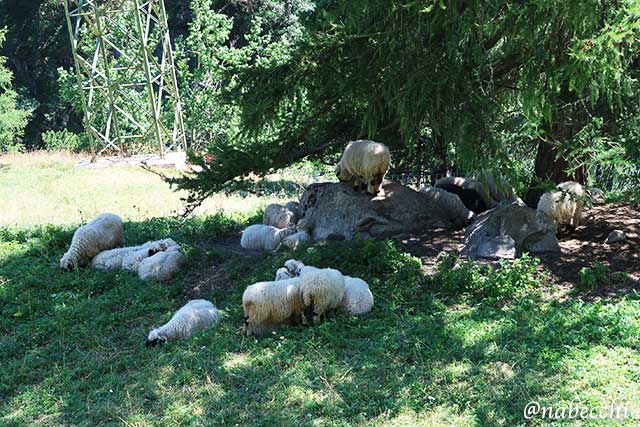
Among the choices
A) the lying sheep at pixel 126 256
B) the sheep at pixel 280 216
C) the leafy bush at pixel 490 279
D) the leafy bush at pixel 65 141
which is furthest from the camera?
the leafy bush at pixel 65 141

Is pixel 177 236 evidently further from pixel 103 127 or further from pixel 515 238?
pixel 103 127

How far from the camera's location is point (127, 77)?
30.7 m

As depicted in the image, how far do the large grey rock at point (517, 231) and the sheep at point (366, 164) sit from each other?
1441 mm

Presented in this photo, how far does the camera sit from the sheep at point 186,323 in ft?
22.3

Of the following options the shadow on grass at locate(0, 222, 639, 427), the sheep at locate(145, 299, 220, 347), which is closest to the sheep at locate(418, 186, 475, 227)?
the shadow on grass at locate(0, 222, 639, 427)

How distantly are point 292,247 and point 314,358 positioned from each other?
3.01 meters

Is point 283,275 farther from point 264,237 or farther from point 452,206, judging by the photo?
point 452,206

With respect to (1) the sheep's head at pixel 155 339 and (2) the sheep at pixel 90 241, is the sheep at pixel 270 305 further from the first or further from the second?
(2) the sheep at pixel 90 241

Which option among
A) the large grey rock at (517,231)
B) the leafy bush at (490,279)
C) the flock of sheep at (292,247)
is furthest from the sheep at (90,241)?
the large grey rock at (517,231)

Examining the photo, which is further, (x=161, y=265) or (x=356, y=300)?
(x=161, y=265)

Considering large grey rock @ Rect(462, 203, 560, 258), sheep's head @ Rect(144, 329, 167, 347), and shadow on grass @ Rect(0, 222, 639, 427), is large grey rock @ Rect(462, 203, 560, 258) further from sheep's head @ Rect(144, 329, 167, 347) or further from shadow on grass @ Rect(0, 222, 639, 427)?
sheep's head @ Rect(144, 329, 167, 347)

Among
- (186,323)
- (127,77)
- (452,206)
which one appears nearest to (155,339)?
(186,323)

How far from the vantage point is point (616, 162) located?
262 inches

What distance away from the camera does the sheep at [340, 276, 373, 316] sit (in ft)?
22.6
